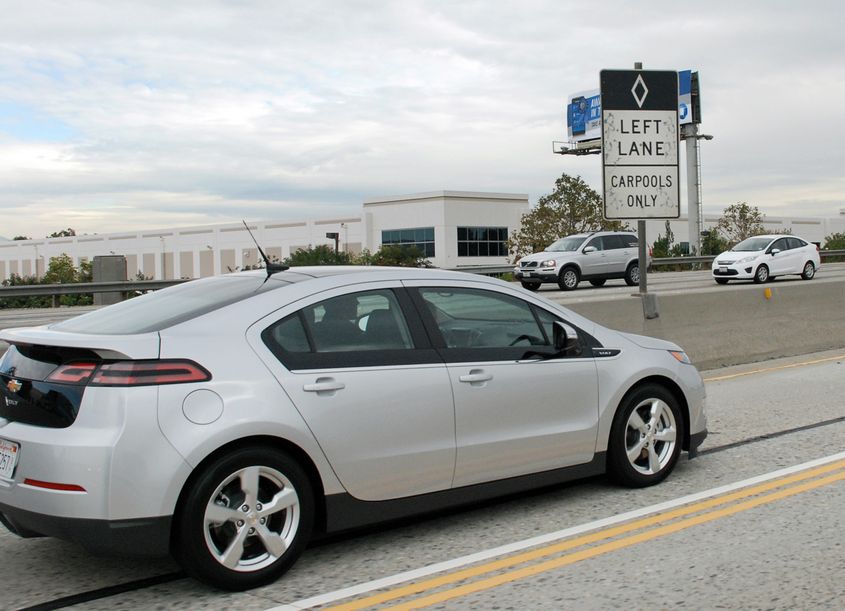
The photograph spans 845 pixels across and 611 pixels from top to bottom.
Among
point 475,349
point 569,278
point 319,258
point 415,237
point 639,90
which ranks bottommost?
point 475,349

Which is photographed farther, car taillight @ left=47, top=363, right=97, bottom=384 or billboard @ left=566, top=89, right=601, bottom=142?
billboard @ left=566, top=89, right=601, bottom=142

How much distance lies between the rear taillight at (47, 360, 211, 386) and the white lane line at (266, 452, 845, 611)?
115 centimetres

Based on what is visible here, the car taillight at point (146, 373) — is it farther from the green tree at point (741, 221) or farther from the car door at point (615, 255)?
the green tree at point (741, 221)

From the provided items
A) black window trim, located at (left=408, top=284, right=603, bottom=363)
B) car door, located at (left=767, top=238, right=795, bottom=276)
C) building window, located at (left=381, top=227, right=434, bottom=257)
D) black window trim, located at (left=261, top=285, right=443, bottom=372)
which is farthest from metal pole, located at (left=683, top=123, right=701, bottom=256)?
black window trim, located at (left=261, top=285, right=443, bottom=372)

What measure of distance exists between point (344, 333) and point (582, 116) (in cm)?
8798

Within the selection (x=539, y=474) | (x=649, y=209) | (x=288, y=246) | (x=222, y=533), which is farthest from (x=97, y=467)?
(x=288, y=246)

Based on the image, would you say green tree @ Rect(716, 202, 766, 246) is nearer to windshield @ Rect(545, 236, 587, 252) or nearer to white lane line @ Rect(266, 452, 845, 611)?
windshield @ Rect(545, 236, 587, 252)

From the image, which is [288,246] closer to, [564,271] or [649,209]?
[564,271]

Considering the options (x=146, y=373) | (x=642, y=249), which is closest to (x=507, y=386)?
(x=146, y=373)

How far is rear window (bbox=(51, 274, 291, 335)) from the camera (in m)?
4.80

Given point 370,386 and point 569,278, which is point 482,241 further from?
point 370,386

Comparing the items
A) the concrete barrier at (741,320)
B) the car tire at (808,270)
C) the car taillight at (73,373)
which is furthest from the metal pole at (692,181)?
the car taillight at (73,373)

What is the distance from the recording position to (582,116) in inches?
3531

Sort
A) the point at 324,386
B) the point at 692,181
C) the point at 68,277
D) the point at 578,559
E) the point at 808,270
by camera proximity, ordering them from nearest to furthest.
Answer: the point at 324,386
the point at 578,559
the point at 808,270
the point at 68,277
the point at 692,181
